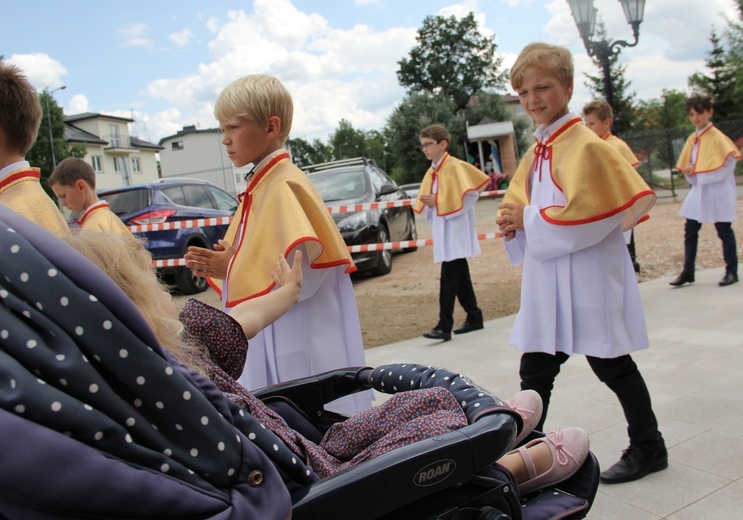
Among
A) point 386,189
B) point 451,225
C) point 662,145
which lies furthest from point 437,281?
point 662,145

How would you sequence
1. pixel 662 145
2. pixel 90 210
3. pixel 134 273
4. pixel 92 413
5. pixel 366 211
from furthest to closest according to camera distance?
pixel 662 145 < pixel 366 211 < pixel 90 210 < pixel 134 273 < pixel 92 413

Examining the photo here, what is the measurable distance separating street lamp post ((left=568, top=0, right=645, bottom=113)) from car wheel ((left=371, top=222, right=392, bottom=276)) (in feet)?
12.4

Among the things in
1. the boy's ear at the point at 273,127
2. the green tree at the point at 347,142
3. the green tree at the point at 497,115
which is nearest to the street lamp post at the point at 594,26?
the boy's ear at the point at 273,127

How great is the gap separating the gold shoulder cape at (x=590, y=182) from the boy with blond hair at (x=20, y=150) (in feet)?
6.85

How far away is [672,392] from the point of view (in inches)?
160

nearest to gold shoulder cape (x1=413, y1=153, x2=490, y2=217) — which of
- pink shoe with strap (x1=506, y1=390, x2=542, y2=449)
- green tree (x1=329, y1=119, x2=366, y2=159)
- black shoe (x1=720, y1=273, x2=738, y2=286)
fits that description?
black shoe (x1=720, y1=273, x2=738, y2=286)

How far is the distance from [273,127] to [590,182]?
53.3 inches

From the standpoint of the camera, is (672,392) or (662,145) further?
(662,145)

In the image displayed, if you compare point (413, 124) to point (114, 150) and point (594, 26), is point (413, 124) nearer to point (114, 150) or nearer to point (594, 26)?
point (114, 150)

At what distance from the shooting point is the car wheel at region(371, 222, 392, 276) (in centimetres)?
1050

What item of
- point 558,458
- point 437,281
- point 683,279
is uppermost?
point 558,458

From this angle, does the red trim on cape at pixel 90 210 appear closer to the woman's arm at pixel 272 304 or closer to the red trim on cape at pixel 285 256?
the red trim on cape at pixel 285 256

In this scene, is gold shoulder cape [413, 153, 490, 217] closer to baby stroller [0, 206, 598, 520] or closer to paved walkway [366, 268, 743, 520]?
paved walkway [366, 268, 743, 520]

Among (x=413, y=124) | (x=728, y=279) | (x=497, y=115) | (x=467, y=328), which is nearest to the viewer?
(x=467, y=328)
